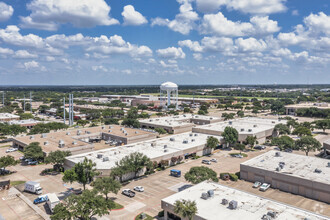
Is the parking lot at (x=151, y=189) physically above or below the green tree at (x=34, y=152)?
below

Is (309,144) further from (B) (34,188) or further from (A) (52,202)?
(B) (34,188)

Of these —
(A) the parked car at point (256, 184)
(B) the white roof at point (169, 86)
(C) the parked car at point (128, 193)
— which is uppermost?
(B) the white roof at point (169, 86)

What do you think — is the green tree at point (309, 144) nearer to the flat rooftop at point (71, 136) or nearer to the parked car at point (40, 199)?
the flat rooftop at point (71, 136)

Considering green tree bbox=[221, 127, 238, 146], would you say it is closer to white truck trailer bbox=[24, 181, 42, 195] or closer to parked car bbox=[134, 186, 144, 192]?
parked car bbox=[134, 186, 144, 192]

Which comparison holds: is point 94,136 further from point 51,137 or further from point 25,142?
point 25,142

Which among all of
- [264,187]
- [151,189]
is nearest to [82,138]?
[151,189]

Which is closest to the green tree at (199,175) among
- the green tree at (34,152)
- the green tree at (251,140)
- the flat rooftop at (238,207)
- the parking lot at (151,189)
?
the flat rooftop at (238,207)
